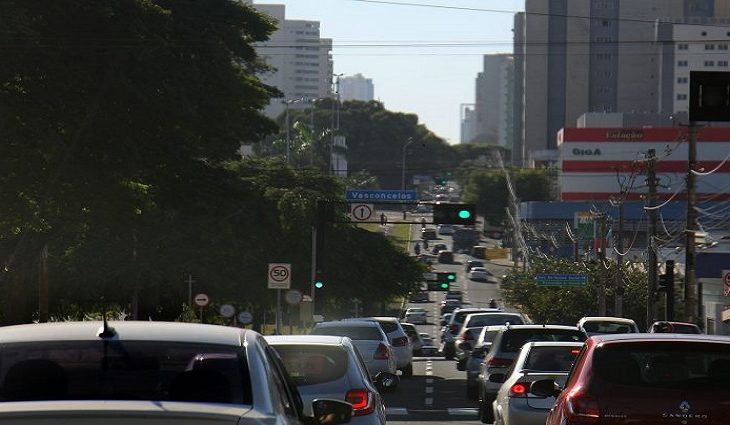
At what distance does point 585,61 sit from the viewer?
193625 millimetres

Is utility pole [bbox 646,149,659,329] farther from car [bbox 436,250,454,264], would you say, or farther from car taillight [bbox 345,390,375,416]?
car [bbox 436,250,454,264]

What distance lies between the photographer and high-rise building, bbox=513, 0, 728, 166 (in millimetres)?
191500

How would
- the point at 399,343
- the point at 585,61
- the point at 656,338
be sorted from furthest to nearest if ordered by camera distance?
1. the point at 585,61
2. the point at 399,343
3. the point at 656,338

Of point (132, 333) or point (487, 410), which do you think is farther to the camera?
point (487, 410)

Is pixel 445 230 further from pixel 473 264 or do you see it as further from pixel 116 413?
pixel 116 413

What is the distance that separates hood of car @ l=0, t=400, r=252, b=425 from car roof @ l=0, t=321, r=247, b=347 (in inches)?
32.9

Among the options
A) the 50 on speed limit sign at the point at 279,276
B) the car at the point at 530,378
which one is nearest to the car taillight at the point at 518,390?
the car at the point at 530,378

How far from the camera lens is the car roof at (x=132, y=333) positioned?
6.92 meters

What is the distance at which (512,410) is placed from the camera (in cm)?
1691

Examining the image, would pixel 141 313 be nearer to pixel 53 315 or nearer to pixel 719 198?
pixel 53 315

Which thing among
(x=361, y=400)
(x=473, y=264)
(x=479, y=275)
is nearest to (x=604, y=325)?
(x=361, y=400)

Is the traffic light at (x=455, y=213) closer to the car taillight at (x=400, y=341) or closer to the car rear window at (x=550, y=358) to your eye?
the car taillight at (x=400, y=341)

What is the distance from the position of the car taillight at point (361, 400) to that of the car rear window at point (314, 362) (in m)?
0.27

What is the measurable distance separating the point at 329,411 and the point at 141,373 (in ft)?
5.91
